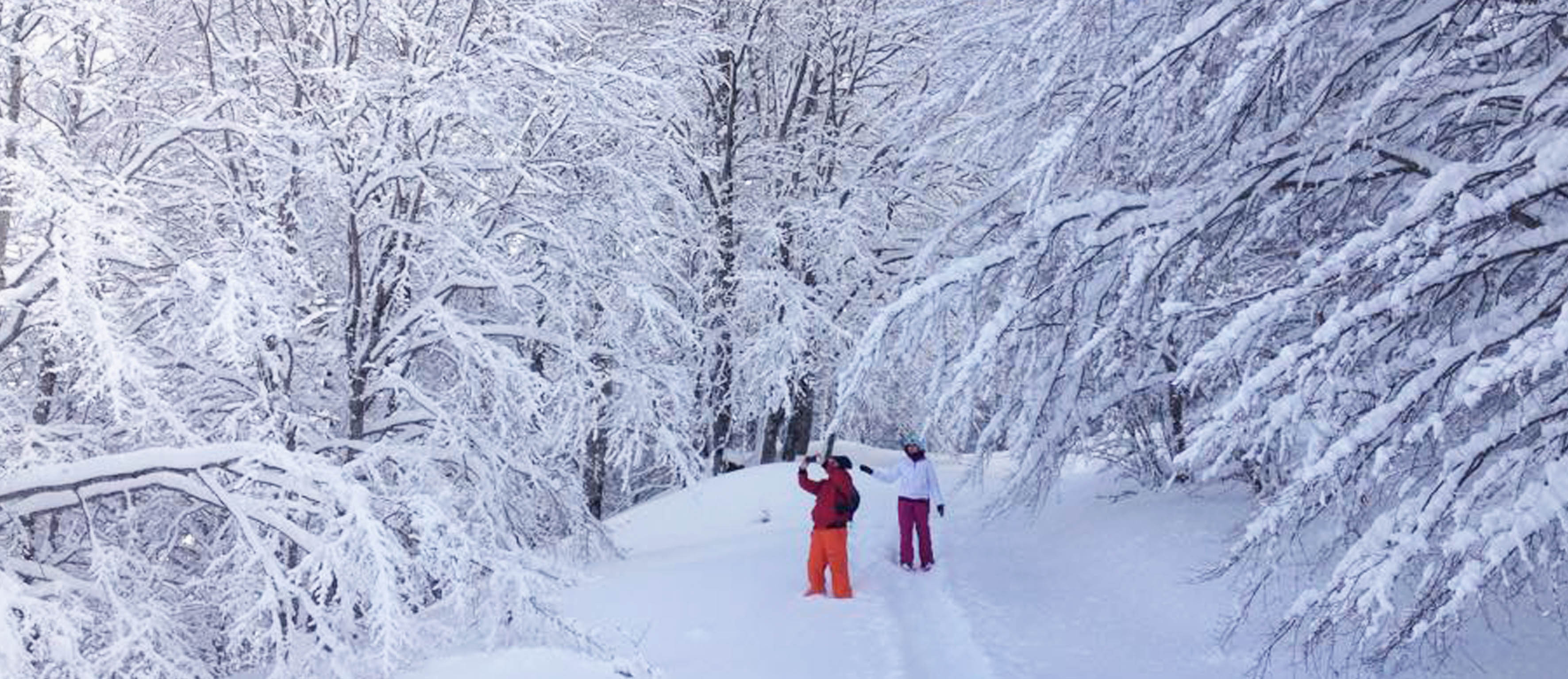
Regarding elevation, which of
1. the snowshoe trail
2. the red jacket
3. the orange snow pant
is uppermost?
the red jacket

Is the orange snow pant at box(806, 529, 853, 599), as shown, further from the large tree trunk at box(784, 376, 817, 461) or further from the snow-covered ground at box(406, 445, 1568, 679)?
the large tree trunk at box(784, 376, 817, 461)

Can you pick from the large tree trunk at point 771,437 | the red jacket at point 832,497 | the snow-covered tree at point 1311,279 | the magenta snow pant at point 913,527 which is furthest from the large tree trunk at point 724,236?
the snow-covered tree at point 1311,279

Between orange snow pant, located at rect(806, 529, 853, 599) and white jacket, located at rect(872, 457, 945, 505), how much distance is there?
141 cm

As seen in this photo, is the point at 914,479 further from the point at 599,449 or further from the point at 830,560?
the point at 599,449

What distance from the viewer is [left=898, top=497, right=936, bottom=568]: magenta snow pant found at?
1234cm

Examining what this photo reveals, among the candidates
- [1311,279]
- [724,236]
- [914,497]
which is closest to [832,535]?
[914,497]

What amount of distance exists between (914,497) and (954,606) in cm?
183

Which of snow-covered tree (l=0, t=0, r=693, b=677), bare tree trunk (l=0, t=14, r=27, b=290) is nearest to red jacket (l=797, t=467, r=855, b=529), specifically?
snow-covered tree (l=0, t=0, r=693, b=677)

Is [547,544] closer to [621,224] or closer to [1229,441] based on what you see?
[621,224]

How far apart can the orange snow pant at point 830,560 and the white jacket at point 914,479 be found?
141cm

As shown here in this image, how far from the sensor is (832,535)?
1084 centimetres

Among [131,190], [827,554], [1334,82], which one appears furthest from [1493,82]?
[131,190]

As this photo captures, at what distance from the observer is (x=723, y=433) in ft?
71.4

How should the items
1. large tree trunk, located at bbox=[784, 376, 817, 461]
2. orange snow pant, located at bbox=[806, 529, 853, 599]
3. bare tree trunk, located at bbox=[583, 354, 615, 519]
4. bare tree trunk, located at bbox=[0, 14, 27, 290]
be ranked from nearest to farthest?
bare tree trunk, located at bbox=[0, 14, 27, 290] < orange snow pant, located at bbox=[806, 529, 853, 599] < bare tree trunk, located at bbox=[583, 354, 615, 519] < large tree trunk, located at bbox=[784, 376, 817, 461]
